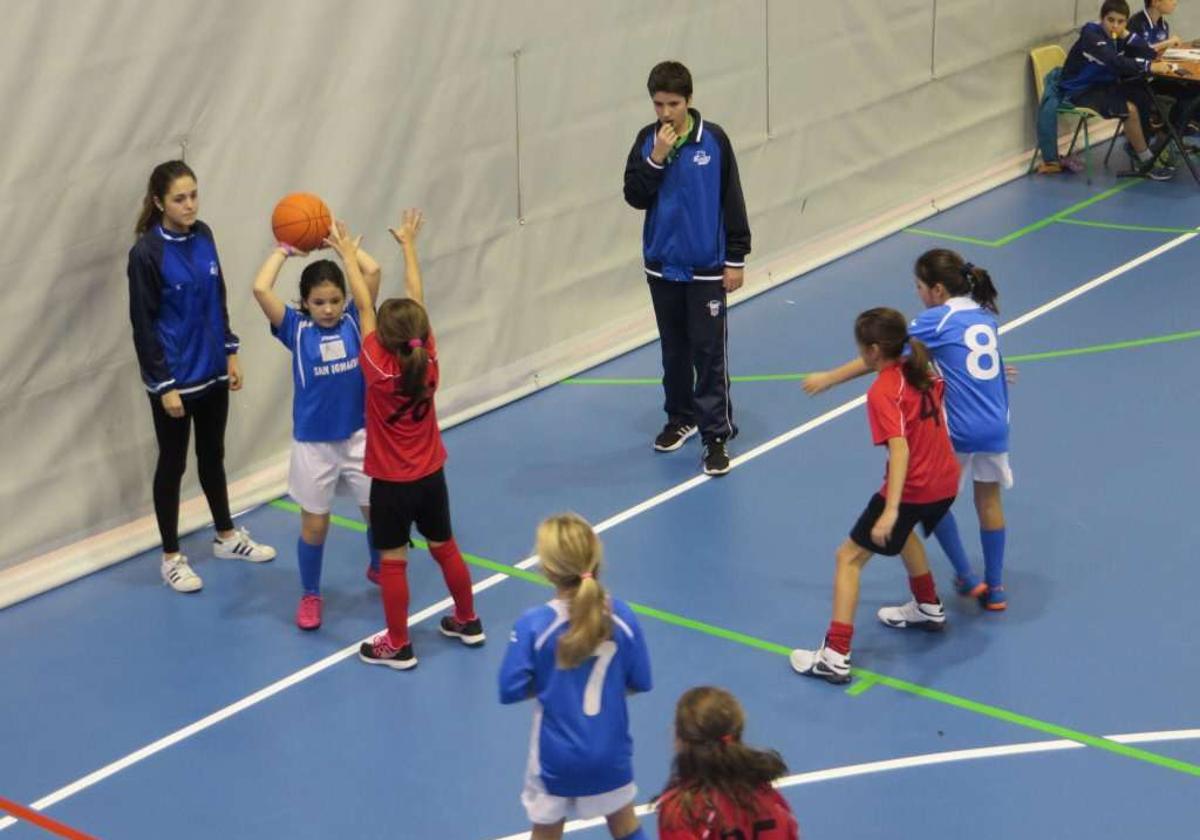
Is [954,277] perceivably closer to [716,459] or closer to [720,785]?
[716,459]

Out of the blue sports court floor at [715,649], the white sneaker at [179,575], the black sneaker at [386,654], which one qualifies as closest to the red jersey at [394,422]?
the black sneaker at [386,654]

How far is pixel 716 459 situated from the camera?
9.52m

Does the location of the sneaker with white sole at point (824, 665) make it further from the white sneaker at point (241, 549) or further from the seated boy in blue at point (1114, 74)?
the seated boy in blue at point (1114, 74)

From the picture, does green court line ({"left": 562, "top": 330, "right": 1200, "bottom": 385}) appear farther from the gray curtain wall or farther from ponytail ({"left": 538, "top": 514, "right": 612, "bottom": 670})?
ponytail ({"left": 538, "top": 514, "right": 612, "bottom": 670})

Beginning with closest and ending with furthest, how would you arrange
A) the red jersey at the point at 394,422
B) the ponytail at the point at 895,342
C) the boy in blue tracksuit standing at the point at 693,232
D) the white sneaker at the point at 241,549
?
the ponytail at the point at 895,342, the red jersey at the point at 394,422, the white sneaker at the point at 241,549, the boy in blue tracksuit standing at the point at 693,232

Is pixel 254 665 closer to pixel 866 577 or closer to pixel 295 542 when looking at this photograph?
pixel 295 542

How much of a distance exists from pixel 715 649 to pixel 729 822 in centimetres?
305

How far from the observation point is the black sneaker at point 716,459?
949 cm

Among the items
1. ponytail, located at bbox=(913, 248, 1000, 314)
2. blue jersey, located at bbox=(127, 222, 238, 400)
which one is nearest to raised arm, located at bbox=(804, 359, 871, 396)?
ponytail, located at bbox=(913, 248, 1000, 314)

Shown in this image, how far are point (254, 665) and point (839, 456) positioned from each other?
3.46 m

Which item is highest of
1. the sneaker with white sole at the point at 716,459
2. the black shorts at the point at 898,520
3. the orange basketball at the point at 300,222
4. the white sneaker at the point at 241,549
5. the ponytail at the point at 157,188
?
the ponytail at the point at 157,188

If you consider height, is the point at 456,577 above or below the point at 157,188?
below

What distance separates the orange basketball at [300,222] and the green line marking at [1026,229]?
249 inches

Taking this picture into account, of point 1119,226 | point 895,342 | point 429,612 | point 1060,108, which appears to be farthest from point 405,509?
point 1060,108
